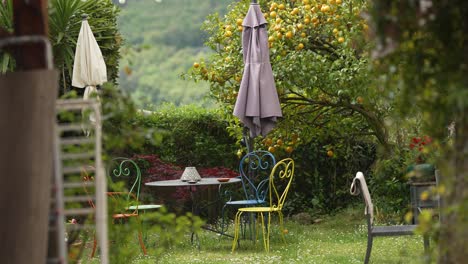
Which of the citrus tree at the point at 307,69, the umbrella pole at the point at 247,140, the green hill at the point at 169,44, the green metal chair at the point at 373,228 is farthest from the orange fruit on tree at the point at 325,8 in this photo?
the green hill at the point at 169,44

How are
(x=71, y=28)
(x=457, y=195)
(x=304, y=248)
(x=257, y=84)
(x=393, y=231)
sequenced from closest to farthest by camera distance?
1. (x=457, y=195)
2. (x=393, y=231)
3. (x=304, y=248)
4. (x=257, y=84)
5. (x=71, y=28)

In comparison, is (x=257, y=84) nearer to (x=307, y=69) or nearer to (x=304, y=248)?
(x=307, y=69)

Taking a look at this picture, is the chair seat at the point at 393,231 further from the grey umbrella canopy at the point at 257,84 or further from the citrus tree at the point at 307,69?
the grey umbrella canopy at the point at 257,84

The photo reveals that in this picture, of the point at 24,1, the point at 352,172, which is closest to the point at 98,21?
the point at 352,172

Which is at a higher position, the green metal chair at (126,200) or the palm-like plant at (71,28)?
the palm-like plant at (71,28)

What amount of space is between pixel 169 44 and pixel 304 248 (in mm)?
14694

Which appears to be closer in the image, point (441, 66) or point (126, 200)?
point (441, 66)

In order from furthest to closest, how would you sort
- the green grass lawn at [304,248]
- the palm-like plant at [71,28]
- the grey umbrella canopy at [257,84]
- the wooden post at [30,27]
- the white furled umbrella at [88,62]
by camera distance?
the palm-like plant at [71,28] < the grey umbrella canopy at [257,84] < the white furled umbrella at [88,62] < the green grass lawn at [304,248] < the wooden post at [30,27]

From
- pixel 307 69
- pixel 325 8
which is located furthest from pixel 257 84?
pixel 325 8

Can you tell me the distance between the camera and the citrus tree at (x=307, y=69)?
8.76 metres

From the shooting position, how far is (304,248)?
799cm

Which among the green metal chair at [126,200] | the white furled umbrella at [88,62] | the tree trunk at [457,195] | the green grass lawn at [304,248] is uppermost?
the white furled umbrella at [88,62]

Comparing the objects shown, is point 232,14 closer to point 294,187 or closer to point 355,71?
point 355,71

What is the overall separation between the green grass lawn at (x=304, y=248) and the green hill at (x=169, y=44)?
12120mm
